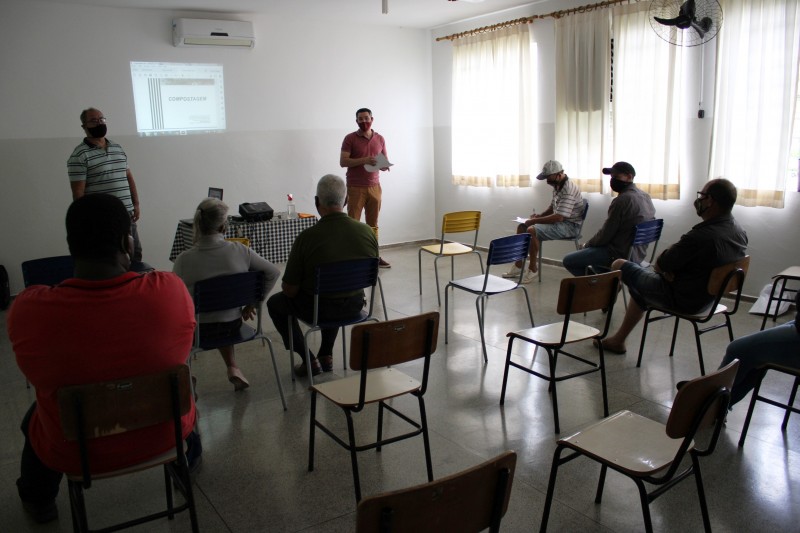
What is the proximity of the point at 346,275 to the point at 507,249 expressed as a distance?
1214mm

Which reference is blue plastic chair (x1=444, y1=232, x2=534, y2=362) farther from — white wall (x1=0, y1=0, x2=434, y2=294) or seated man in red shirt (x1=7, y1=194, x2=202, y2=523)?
white wall (x1=0, y1=0, x2=434, y2=294)

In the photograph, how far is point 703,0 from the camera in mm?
4336

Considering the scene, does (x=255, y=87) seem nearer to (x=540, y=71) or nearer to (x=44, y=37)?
(x=44, y=37)

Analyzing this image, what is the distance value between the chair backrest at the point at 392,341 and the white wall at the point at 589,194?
11.9 feet

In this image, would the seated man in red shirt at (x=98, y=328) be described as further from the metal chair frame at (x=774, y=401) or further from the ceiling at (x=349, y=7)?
the ceiling at (x=349, y=7)

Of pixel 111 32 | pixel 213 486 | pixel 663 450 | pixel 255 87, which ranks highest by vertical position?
pixel 111 32

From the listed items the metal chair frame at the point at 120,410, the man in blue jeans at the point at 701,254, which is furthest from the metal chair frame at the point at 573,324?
the metal chair frame at the point at 120,410

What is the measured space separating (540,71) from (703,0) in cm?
229

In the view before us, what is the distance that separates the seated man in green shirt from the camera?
3.38 m

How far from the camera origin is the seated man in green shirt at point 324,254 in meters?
3.38

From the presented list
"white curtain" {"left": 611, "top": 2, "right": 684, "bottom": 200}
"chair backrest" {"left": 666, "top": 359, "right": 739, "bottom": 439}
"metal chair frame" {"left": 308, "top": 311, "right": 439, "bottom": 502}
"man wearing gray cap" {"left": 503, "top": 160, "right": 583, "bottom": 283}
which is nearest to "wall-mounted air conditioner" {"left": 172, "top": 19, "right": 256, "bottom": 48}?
"man wearing gray cap" {"left": 503, "top": 160, "right": 583, "bottom": 283}

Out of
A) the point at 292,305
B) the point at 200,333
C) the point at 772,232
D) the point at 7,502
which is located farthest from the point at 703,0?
the point at 7,502

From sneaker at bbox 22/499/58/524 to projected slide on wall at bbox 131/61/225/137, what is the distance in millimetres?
4714

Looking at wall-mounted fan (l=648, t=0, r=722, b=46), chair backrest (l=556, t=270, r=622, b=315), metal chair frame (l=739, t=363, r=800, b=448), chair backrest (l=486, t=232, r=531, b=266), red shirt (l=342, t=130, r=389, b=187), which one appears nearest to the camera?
metal chair frame (l=739, t=363, r=800, b=448)
